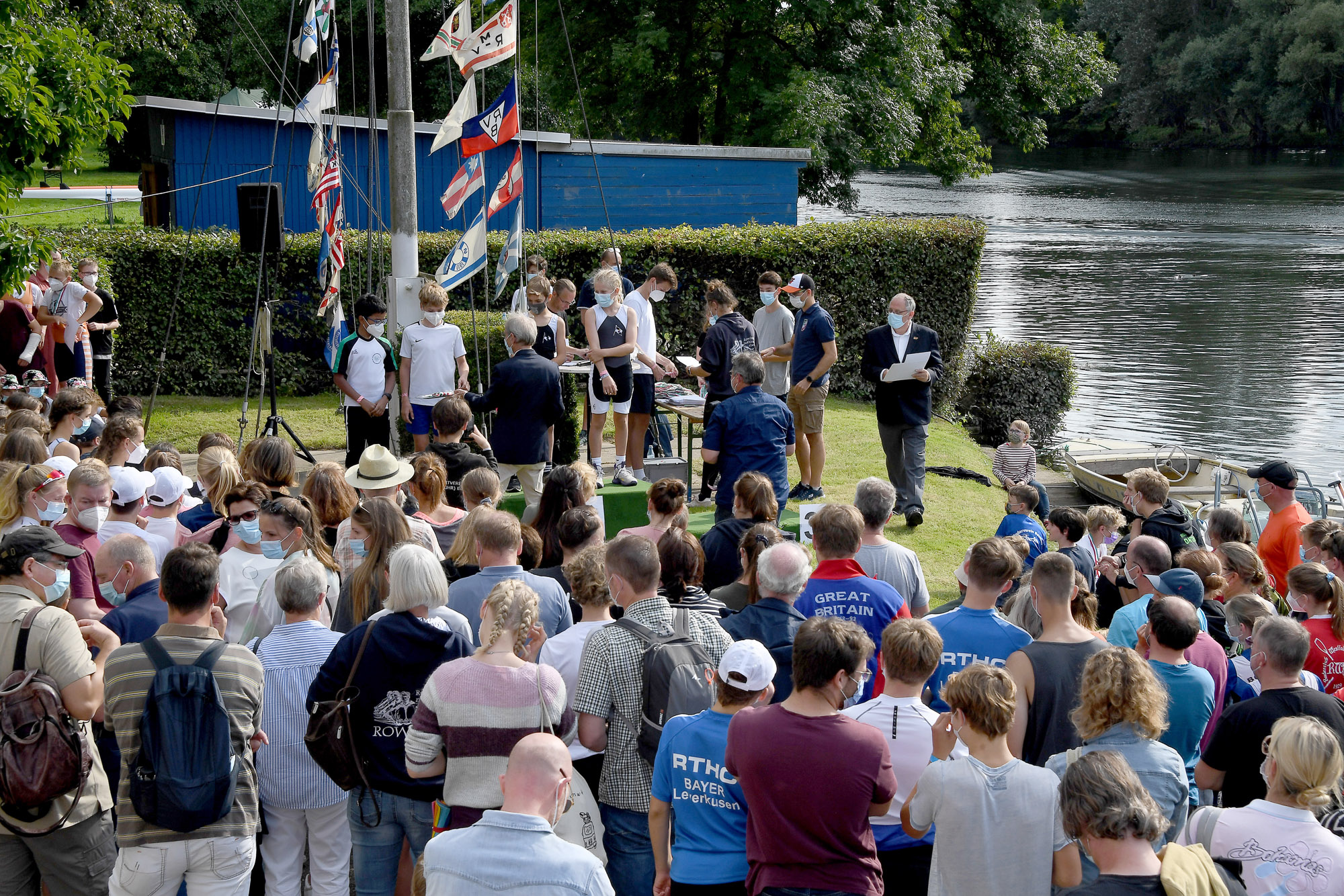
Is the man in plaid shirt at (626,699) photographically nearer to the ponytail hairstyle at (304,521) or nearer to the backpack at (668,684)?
the backpack at (668,684)

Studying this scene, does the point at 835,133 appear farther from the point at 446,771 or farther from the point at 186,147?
the point at 446,771

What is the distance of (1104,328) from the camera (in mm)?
35531

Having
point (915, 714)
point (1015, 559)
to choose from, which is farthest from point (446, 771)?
point (1015, 559)

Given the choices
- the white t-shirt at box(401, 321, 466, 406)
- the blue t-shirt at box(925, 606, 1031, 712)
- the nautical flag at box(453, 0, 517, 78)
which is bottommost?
the blue t-shirt at box(925, 606, 1031, 712)

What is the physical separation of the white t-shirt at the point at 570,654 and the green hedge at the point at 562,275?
31.5 ft

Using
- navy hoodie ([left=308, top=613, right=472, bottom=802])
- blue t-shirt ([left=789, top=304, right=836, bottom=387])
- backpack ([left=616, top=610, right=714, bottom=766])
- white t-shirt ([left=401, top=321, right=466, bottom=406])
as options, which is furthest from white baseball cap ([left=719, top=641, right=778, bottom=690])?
blue t-shirt ([left=789, top=304, right=836, bottom=387])

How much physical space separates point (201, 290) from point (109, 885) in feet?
40.6

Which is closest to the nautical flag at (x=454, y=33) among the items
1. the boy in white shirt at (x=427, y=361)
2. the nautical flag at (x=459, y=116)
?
the nautical flag at (x=459, y=116)

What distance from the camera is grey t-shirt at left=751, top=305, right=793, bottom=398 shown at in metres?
10.6

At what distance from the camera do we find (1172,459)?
19016mm

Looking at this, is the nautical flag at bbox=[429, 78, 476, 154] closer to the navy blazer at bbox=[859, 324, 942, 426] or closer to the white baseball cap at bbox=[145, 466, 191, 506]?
the navy blazer at bbox=[859, 324, 942, 426]

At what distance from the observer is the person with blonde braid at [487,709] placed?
4055mm

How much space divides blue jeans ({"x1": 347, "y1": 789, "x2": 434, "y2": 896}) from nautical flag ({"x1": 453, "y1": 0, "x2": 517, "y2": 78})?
7.07 m

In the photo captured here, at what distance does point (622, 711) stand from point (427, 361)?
18.3 feet
